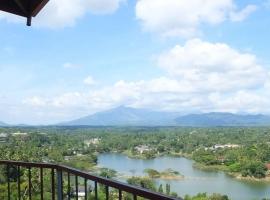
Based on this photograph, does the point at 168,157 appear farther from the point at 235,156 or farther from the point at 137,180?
the point at 137,180

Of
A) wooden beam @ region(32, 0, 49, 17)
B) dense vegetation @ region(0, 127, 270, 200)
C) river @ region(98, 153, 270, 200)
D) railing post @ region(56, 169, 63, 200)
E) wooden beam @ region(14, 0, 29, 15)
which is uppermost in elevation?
wooden beam @ region(14, 0, 29, 15)

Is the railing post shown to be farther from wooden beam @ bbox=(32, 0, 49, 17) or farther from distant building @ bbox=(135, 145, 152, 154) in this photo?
distant building @ bbox=(135, 145, 152, 154)

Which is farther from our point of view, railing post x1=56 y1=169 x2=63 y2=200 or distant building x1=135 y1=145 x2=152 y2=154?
distant building x1=135 y1=145 x2=152 y2=154

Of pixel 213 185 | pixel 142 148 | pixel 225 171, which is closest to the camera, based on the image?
pixel 213 185

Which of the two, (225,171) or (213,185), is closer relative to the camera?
(213,185)

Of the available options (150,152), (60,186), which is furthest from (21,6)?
(150,152)

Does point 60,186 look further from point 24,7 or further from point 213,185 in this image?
point 213,185

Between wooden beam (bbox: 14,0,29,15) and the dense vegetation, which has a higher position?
wooden beam (bbox: 14,0,29,15)

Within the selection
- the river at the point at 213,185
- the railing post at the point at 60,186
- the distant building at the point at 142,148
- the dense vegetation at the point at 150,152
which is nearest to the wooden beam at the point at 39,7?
the railing post at the point at 60,186

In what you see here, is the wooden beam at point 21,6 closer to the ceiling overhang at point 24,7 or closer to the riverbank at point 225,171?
the ceiling overhang at point 24,7

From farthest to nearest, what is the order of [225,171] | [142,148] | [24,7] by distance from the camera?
[142,148] → [225,171] → [24,7]

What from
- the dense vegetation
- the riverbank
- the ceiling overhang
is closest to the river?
the riverbank
